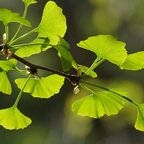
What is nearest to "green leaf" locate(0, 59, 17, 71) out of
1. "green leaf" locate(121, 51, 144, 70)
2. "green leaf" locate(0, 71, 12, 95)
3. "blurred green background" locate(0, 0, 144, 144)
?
"green leaf" locate(0, 71, 12, 95)

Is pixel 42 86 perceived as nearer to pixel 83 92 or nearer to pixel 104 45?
pixel 104 45

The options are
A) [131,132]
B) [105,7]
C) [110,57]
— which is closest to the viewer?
[110,57]

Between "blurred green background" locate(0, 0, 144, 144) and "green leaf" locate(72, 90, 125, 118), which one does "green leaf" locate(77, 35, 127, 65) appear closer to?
"green leaf" locate(72, 90, 125, 118)

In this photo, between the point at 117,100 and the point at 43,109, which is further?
the point at 43,109

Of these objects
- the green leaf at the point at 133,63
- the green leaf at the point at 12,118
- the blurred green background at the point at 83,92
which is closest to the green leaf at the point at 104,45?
the green leaf at the point at 133,63

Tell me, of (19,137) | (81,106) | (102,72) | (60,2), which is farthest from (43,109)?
(81,106)

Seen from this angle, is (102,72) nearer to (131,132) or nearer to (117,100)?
(131,132)

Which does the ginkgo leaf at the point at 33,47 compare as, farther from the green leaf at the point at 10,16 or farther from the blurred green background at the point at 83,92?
the blurred green background at the point at 83,92
